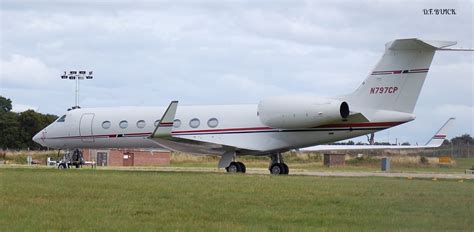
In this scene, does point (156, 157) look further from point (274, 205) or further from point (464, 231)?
point (464, 231)

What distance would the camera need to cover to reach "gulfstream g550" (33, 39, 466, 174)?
94.2 ft

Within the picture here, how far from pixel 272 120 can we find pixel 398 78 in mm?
4818

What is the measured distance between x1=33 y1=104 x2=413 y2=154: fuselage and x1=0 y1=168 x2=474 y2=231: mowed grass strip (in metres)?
9.97

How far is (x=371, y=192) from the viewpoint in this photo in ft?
60.4

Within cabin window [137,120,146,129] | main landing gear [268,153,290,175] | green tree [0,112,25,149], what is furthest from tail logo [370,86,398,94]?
green tree [0,112,25,149]

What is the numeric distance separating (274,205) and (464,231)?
4.29 m

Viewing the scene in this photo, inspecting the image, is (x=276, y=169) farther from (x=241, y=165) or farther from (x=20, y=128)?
(x=20, y=128)

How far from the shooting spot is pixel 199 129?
1277 inches

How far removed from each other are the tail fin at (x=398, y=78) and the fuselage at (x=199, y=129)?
541 millimetres

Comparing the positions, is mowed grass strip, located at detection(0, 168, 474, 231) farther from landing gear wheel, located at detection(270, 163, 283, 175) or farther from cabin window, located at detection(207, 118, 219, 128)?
cabin window, located at detection(207, 118, 219, 128)

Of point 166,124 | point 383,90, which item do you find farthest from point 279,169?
point 383,90

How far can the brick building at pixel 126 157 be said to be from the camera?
54.5m

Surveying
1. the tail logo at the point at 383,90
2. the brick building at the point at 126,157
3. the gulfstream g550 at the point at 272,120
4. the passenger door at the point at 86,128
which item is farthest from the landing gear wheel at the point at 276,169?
the brick building at the point at 126,157

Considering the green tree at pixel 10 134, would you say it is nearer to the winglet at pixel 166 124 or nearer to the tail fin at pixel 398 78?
the winglet at pixel 166 124
